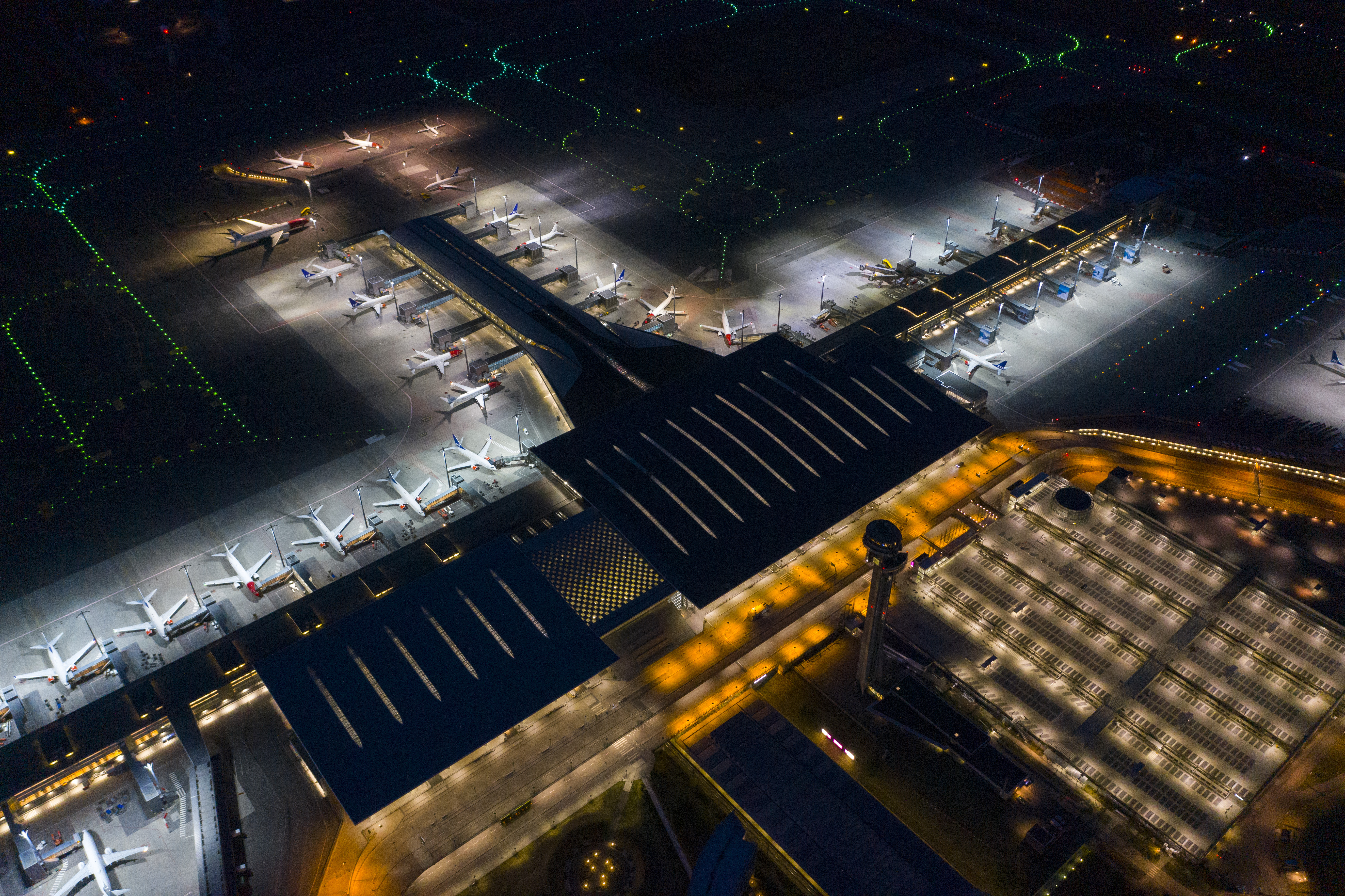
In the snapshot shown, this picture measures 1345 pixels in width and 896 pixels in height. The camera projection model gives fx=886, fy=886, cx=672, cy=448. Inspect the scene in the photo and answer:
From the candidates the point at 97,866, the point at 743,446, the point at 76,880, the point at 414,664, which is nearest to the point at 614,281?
the point at 743,446

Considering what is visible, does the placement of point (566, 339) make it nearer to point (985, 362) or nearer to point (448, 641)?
point (448, 641)

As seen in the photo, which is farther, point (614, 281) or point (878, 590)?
point (614, 281)

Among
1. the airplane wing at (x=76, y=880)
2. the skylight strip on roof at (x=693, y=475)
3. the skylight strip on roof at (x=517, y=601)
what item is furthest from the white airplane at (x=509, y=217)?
the airplane wing at (x=76, y=880)

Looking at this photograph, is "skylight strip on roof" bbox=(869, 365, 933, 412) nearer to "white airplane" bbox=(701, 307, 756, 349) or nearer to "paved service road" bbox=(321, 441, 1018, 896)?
"paved service road" bbox=(321, 441, 1018, 896)

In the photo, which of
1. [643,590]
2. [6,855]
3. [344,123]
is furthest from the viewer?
[344,123]

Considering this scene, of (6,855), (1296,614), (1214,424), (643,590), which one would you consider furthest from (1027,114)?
(6,855)

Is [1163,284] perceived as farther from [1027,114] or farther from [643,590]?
[643,590]
